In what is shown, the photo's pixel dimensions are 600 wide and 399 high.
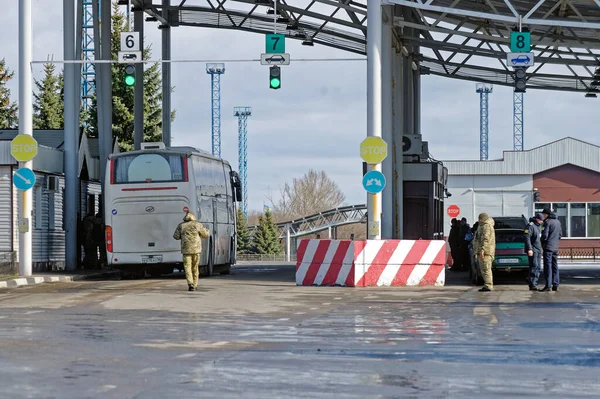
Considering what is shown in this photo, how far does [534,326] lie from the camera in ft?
52.0

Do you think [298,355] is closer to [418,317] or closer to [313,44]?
[418,317]

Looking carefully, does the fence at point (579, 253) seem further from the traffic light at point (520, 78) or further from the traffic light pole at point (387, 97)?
the traffic light pole at point (387, 97)

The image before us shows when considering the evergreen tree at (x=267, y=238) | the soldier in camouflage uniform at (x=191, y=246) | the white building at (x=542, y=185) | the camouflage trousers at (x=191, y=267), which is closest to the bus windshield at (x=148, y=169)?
the soldier in camouflage uniform at (x=191, y=246)

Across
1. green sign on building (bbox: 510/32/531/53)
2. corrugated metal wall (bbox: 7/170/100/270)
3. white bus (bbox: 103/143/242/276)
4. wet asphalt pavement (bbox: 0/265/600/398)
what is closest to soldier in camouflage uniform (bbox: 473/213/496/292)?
wet asphalt pavement (bbox: 0/265/600/398)

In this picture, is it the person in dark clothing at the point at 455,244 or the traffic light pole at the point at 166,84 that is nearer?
the person in dark clothing at the point at 455,244

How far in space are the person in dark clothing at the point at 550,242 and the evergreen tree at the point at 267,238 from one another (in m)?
82.3

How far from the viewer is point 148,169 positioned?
31766 millimetres

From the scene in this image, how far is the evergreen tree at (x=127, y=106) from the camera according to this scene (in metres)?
69.8

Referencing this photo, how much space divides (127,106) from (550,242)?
160 feet

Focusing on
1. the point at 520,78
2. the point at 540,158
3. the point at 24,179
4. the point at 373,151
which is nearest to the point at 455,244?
the point at 520,78

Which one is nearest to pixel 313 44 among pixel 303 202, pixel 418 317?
pixel 418 317

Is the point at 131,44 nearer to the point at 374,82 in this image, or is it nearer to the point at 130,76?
the point at 130,76

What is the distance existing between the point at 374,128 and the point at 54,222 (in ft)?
46.8

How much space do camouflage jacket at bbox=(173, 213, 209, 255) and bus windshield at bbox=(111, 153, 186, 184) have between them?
241 inches
